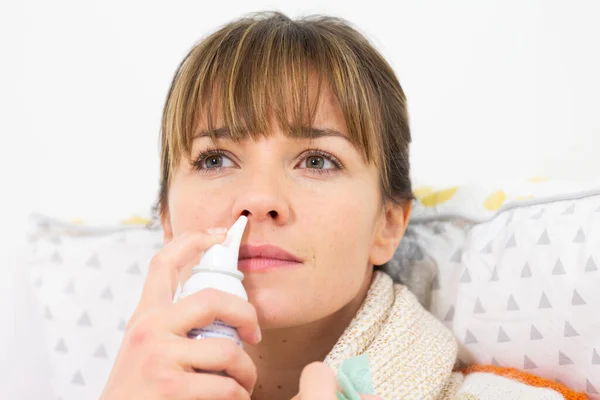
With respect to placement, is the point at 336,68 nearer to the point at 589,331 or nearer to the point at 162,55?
the point at 589,331

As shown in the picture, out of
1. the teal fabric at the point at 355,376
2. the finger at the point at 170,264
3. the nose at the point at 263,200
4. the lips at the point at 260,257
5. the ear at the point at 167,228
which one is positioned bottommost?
the teal fabric at the point at 355,376

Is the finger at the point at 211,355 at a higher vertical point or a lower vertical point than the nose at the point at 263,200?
lower

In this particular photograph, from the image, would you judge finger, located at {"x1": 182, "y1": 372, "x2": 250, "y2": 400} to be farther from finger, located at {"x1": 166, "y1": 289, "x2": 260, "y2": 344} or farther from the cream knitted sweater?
the cream knitted sweater

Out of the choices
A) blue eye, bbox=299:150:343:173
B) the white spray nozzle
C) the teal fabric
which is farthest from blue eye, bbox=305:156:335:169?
the teal fabric

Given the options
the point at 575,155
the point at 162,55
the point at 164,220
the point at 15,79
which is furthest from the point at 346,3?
the point at 15,79

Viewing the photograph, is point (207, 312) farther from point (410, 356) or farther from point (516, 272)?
point (516, 272)

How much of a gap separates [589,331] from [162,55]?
4.54 ft

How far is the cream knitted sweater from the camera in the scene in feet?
3.53

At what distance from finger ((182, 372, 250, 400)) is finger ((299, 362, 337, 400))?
77mm

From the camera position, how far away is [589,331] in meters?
1.14

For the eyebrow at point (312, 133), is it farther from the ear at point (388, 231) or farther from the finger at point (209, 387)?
the finger at point (209, 387)

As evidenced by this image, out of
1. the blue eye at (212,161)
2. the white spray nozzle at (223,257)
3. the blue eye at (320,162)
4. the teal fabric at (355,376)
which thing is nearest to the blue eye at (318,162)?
the blue eye at (320,162)

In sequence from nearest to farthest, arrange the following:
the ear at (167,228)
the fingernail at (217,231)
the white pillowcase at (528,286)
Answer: the fingernail at (217,231), the white pillowcase at (528,286), the ear at (167,228)

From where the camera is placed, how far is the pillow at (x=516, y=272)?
1161 mm
